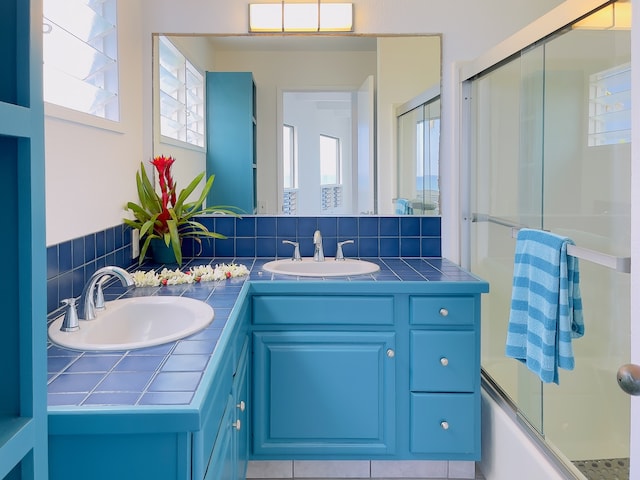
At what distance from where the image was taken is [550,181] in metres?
2.21

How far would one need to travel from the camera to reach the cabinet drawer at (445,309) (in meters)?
2.28

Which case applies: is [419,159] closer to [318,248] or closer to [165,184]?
[318,248]

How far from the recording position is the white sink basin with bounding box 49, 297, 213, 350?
5.24 feet

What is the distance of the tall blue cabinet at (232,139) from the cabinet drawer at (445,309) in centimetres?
97

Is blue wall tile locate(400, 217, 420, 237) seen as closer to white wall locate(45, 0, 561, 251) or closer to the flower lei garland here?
white wall locate(45, 0, 561, 251)

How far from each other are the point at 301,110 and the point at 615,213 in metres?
1.43

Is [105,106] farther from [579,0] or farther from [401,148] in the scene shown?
[579,0]

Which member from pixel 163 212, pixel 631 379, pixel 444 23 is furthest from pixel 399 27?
pixel 631 379

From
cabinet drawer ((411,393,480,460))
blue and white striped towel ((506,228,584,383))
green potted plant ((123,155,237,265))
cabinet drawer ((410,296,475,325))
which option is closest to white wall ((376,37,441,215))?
cabinet drawer ((410,296,475,325))

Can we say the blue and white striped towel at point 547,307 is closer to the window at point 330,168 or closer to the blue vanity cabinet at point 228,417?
the blue vanity cabinet at point 228,417

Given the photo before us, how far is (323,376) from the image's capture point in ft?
7.59

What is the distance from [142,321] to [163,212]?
2.72 feet

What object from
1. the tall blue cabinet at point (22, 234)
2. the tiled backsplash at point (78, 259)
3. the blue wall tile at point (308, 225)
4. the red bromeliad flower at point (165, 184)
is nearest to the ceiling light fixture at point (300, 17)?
the red bromeliad flower at point (165, 184)

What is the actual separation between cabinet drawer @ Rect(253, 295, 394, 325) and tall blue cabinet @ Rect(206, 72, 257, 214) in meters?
0.70
